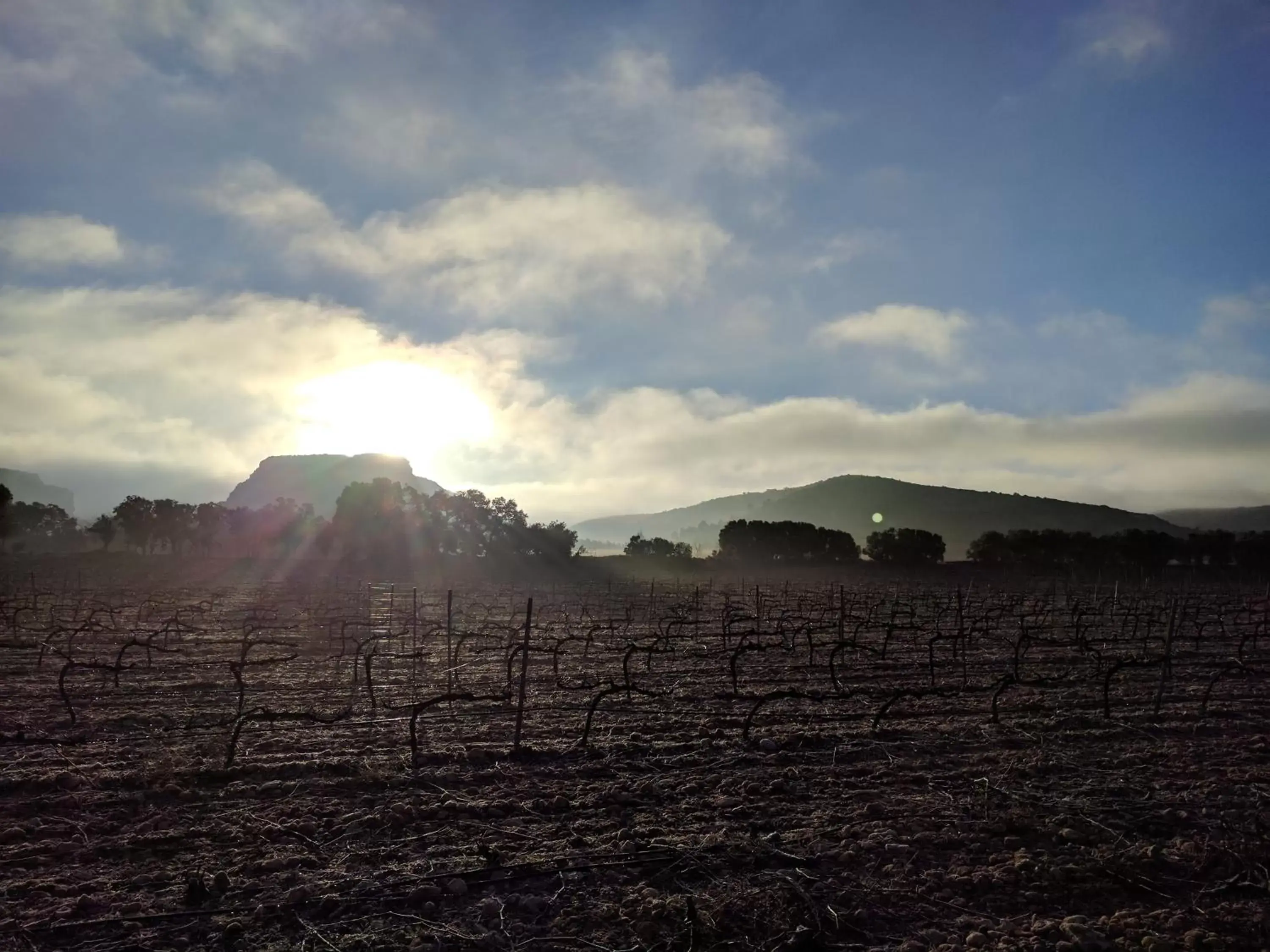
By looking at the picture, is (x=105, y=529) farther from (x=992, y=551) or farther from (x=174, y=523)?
(x=992, y=551)

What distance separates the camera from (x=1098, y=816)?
19.3ft

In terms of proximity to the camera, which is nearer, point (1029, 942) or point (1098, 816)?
point (1029, 942)

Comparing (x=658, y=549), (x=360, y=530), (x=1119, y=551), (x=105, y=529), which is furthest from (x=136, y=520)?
(x=1119, y=551)

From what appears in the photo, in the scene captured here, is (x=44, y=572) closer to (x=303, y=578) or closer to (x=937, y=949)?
(x=303, y=578)

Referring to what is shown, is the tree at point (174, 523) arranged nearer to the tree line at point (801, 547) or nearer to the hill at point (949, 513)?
the tree line at point (801, 547)

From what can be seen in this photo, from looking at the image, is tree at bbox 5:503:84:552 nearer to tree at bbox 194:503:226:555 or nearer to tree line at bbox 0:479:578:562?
tree line at bbox 0:479:578:562

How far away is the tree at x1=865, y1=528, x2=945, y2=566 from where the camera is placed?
66.1 m

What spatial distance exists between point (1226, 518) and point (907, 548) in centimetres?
12838

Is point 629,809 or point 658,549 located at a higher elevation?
point 658,549

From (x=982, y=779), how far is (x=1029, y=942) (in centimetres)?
275

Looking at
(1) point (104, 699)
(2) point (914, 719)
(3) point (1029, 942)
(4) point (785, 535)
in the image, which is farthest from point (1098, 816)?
→ (4) point (785, 535)

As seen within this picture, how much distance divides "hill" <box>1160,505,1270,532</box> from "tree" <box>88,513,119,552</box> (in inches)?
5751

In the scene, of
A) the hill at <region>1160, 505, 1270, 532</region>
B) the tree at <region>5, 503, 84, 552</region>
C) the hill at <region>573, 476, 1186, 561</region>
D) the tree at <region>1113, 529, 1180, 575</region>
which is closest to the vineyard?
the tree at <region>1113, 529, 1180, 575</region>

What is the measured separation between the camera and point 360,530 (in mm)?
66500
